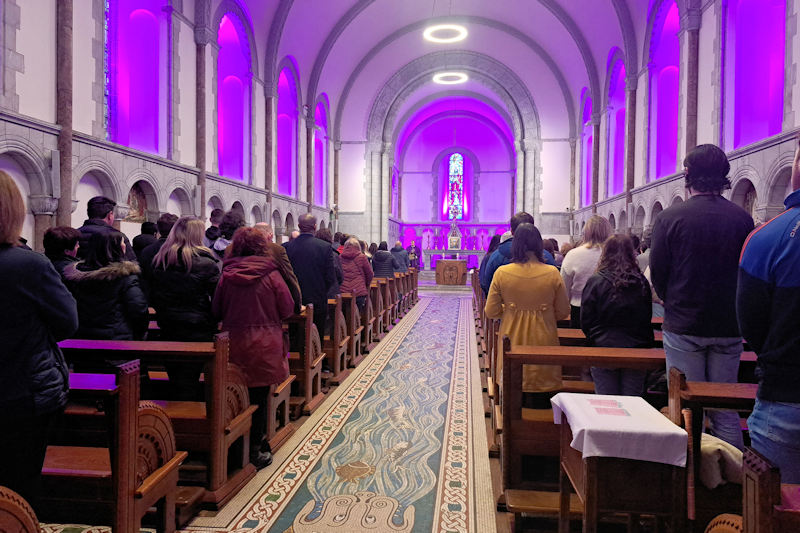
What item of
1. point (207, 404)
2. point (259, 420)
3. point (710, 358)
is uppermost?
point (710, 358)

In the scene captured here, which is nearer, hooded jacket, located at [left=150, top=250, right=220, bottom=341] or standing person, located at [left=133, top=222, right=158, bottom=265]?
hooded jacket, located at [left=150, top=250, right=220, bottom=341]

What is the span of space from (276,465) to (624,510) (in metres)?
2.64

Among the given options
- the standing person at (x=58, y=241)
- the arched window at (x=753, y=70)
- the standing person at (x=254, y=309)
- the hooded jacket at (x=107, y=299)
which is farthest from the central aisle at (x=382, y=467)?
the arched window at (x=753, y=70)

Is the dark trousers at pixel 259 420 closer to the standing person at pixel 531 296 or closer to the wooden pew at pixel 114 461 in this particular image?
the wooden pew at pixel 114 461

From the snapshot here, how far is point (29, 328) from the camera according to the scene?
76.0 inches

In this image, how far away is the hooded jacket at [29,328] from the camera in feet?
6.14

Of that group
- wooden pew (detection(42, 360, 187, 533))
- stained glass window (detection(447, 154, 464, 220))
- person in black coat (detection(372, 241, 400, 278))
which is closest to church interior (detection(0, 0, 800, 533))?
wooden pew (detection(42, 360, 187, 533))

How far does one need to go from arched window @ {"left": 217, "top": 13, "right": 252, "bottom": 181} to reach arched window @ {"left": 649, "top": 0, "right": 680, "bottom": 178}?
36.6ft

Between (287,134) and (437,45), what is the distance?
8.61m

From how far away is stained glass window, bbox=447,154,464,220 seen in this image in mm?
33031

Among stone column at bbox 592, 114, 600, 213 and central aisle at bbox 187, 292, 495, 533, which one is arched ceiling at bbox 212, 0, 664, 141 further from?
central aisle at bbox 187, 292, 495, 533

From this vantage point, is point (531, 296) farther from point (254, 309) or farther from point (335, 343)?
point (335, 343)

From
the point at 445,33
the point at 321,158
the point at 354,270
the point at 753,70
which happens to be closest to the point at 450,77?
the point at 445,33

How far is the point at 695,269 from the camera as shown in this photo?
Result: 274 cm
